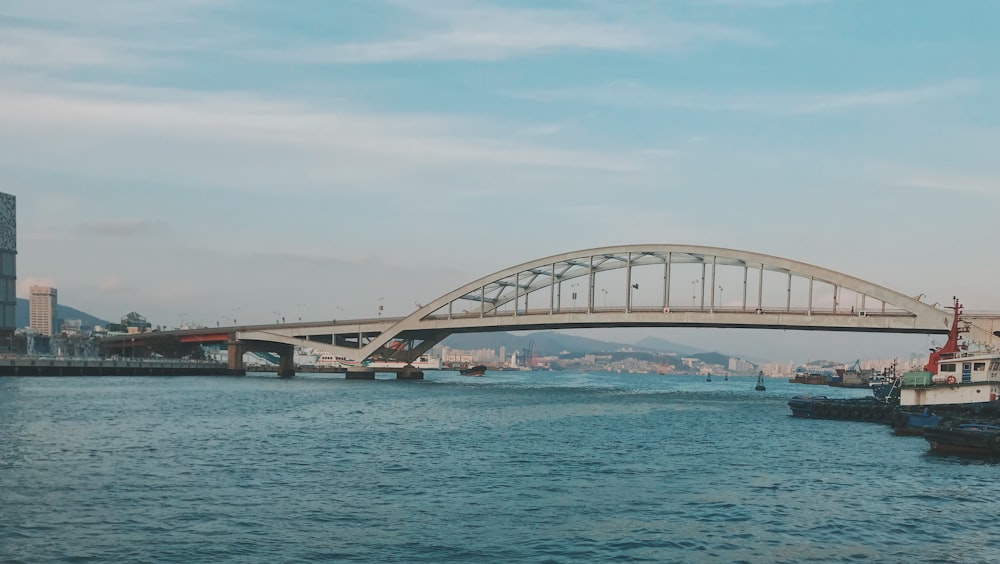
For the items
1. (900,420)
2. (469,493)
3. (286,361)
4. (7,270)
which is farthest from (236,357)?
(469,493)

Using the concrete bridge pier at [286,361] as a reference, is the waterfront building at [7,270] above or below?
above

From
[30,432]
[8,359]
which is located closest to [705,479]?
[30,432]

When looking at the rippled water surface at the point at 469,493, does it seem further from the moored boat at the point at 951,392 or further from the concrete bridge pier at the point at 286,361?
the concrete bridge pier at the point at 286,361

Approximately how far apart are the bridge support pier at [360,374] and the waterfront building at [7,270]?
2965 inches

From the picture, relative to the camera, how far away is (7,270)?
636 ft

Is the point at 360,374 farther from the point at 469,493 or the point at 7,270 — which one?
the point at 469,493

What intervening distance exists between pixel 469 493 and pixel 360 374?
124 m

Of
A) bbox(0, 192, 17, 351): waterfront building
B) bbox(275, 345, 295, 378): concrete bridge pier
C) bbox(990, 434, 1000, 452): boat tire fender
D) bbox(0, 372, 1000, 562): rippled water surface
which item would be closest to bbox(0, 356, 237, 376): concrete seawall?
bbox(275, 345, 295, 378): concrete bridge pier

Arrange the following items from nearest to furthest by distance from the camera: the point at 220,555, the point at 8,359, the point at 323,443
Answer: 1. the point at 220,555
2. the point at 323,443
3. the point at 8,359

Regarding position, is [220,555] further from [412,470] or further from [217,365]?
[217,365]

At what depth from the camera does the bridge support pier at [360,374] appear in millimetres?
153625

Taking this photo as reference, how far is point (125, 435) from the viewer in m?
48.2

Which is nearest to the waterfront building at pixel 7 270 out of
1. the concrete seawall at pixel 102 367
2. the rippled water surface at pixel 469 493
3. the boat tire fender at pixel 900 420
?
the concrete seawall at pixel 102 367

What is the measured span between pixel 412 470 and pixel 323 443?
10969 mm
